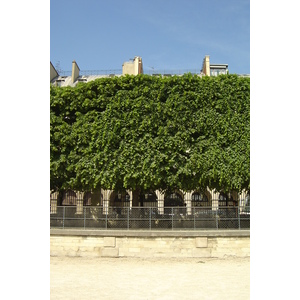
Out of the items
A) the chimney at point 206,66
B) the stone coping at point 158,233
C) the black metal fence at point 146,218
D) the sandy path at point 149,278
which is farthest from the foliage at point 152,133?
the chimney at point 206,66

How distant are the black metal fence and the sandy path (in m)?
1.84

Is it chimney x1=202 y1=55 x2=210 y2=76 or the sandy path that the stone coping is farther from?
chimney x1=202 y1=55 x2=210 y2=76

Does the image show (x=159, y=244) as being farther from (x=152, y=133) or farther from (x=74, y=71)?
(x=74, y=71)

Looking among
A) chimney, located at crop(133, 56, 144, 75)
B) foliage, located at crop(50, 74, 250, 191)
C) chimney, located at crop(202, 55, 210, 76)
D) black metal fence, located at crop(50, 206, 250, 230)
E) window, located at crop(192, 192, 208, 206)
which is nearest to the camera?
black metal fence, located at crop(50, 206, 250, 230)

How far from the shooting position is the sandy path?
7.82m

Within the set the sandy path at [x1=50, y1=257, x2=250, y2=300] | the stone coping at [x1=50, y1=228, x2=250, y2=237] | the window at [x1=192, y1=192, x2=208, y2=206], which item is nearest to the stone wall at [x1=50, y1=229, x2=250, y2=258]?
the stone coping at [x1=50, y1=228, x2=250, y2=237]

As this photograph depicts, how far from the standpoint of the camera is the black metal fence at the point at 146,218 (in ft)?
47.8

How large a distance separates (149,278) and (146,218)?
4.97 metres
